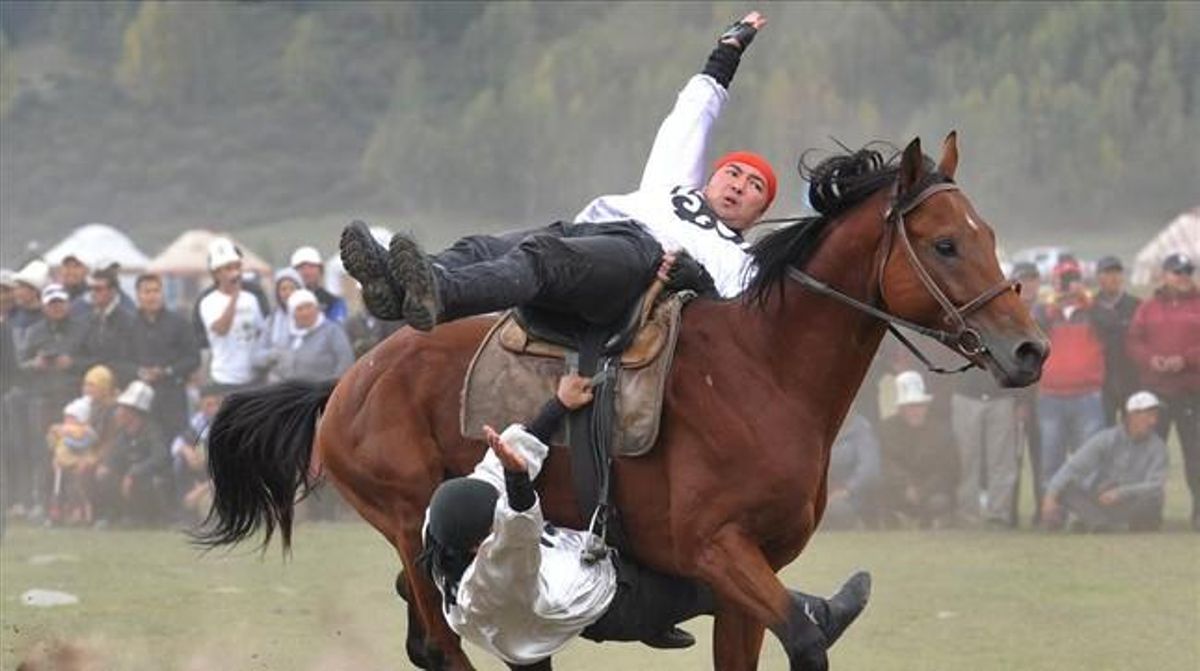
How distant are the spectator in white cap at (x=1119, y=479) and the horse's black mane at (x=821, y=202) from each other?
20.8ft

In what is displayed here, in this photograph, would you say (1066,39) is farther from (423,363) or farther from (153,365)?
(423,363)

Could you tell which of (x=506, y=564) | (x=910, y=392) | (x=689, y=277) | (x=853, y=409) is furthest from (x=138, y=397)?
(x=506, y=564)

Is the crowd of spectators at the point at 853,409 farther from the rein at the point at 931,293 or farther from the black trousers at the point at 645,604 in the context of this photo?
the rein at the point at 931,293

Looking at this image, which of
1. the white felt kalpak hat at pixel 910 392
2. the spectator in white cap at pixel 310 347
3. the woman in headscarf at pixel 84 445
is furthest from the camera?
the woman in headscarf at pixel 84 445

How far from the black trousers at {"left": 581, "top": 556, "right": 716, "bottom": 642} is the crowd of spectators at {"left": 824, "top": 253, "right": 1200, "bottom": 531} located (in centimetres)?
631

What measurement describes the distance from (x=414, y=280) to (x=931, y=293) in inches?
49.7

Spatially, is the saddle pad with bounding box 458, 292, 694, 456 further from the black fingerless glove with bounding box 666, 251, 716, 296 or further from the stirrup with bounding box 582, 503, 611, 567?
the stirrup with bounding box 582, 503, 611, 567

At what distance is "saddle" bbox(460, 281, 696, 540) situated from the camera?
20.5ft

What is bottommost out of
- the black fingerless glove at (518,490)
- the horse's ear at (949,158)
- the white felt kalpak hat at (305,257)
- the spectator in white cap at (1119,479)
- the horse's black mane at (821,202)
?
the spectator in white cap at (1119,479)

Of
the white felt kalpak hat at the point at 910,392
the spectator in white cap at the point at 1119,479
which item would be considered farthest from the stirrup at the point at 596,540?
the white felt kalpak hat at the point at 910,392

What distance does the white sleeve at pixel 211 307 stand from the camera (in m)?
13.5

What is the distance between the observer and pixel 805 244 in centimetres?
624

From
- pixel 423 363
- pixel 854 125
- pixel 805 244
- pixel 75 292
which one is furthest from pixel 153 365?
pixel 805 244

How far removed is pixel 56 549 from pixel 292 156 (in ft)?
13.5
